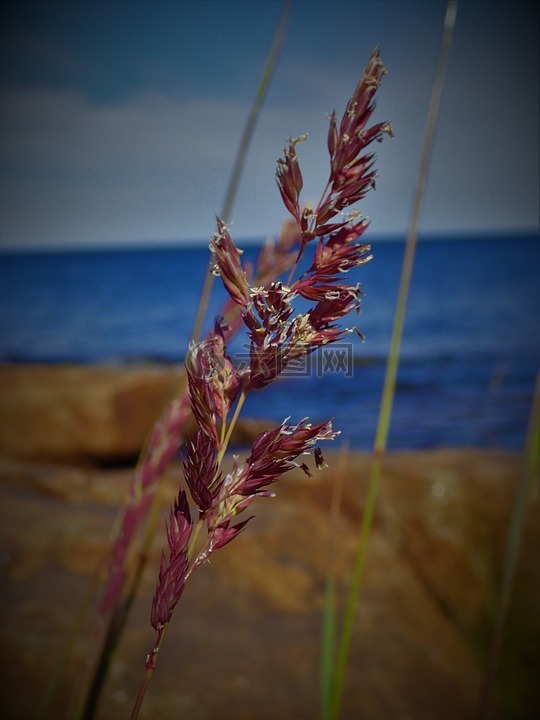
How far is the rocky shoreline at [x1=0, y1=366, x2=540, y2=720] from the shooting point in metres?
1.38

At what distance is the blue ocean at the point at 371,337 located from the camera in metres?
6.66

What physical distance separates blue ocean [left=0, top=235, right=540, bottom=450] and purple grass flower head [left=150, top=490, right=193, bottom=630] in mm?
96

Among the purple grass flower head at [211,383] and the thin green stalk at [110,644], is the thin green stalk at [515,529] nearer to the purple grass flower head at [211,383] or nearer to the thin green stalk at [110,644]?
the purple grass flower head at [211,383]

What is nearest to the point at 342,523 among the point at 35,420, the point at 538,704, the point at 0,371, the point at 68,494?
the point at 538,704

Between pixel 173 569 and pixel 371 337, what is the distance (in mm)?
11618

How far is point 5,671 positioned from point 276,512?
1.28 meters

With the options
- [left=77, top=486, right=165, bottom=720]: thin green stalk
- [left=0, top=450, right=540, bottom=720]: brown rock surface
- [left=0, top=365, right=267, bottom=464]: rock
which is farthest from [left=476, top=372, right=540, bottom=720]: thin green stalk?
[left=0, top=365, right=267, bottom=464]: rock

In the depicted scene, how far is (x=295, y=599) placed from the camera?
75.2 inches

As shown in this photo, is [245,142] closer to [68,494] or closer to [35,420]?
[68,494]

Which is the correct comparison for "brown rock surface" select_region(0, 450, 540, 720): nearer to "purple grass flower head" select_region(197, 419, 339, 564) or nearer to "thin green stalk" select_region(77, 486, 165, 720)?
"thin green stalk" select_region(77, 486, 165, 720)

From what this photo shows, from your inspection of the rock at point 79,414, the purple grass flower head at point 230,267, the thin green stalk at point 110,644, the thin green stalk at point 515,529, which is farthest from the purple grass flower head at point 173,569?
the rock at point 79,414

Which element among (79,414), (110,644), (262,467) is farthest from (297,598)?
(79,414)

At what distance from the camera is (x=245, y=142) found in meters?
0.66

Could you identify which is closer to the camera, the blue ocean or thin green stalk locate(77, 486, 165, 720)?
thin green stalk locate(77, 486, 165, 720)
